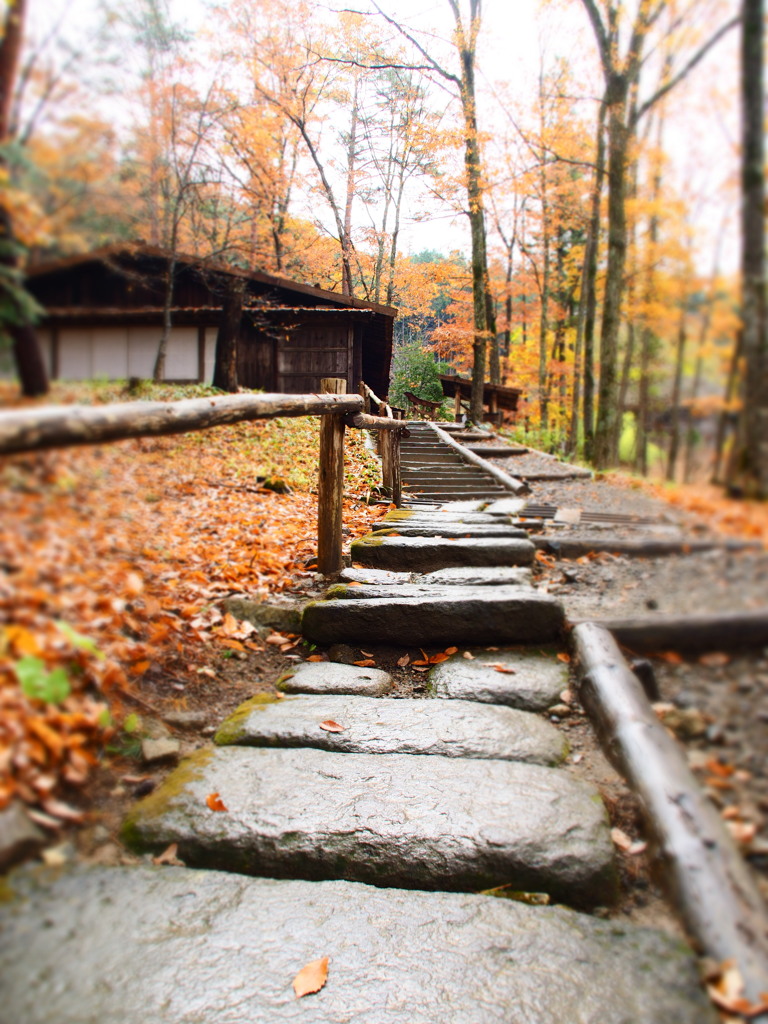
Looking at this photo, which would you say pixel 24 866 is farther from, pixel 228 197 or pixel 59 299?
pixel 228 197

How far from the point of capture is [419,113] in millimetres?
12578

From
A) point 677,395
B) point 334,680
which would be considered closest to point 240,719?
point 334,680

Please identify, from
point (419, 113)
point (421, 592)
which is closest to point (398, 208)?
point (419, 113)

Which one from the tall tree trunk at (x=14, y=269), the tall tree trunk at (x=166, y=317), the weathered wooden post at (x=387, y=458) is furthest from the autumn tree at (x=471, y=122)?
the tall tree trunk at (x=14, y=269)

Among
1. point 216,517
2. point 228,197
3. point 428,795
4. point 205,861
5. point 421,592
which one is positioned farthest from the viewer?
point 228,197

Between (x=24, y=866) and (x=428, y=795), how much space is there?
45.8 inches

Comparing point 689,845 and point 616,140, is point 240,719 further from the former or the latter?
point 616,140

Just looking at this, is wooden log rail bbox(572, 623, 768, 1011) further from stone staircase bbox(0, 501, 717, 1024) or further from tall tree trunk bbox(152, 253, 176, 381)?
tall tree trunk bbox(152, 253, 176, 381)

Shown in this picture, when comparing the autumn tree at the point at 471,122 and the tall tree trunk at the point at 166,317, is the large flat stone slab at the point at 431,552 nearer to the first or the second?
the tall tree trunk at the point at 166,317

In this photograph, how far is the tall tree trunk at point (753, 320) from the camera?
25.2 inches

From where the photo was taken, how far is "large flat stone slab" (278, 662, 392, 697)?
2.21 m

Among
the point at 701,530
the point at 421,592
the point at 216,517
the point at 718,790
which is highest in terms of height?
the point at 701,530

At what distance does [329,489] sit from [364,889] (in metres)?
2.20

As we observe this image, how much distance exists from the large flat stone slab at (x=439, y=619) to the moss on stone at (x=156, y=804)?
3.46 ft
